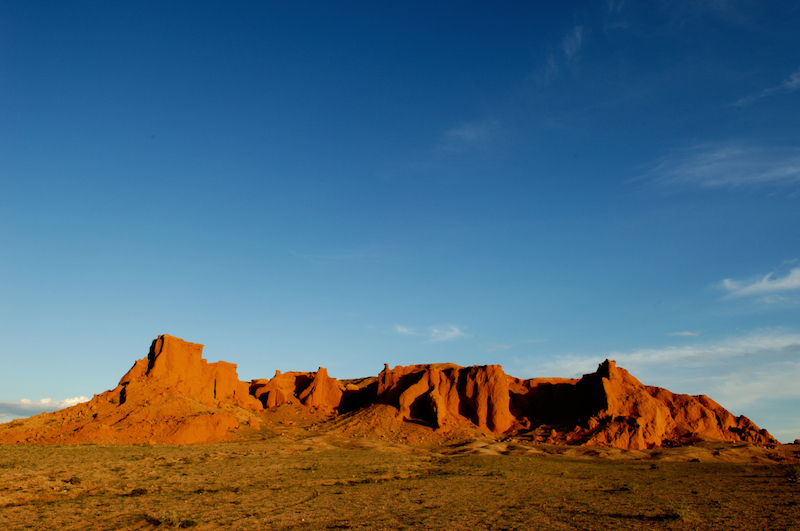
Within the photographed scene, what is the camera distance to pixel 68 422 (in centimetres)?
4672

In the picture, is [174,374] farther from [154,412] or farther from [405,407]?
[405,407]

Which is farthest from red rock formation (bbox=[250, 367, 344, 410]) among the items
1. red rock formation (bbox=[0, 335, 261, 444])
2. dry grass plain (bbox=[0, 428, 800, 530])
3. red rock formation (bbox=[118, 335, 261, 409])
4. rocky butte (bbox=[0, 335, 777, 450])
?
dry grass plain (bbox=[0, 428, 800, 530])

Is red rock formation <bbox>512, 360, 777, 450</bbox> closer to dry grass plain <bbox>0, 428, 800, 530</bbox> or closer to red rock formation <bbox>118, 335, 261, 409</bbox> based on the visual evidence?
dry grass plain <bbox>0, 428, 800, 530</bbox>

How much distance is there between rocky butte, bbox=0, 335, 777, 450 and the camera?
158 ft

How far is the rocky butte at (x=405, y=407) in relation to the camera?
4824 cm

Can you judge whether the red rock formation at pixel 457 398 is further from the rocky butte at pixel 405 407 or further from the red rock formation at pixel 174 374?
the red rock formation at pixel 174 374

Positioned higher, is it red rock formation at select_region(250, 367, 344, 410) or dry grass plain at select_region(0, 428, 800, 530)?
red rock formation at select_region(250, 367, 344, 410)

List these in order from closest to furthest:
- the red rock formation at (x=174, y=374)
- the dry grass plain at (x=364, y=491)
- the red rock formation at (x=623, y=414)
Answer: the dry grass plain at (x=364, y=491), the red rock formation at (x=174, y=374), the red rock formation at (x=623, y=414)

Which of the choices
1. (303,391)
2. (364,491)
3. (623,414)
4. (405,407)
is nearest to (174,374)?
(303,391)

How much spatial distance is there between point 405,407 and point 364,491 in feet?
131

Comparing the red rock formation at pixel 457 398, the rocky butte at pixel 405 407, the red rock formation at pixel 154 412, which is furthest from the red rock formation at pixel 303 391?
the red rock formation at pixel 154 412

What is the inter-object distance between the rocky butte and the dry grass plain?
5.79 meters

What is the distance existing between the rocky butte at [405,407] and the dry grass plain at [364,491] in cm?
579

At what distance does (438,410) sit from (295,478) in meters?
34.7
